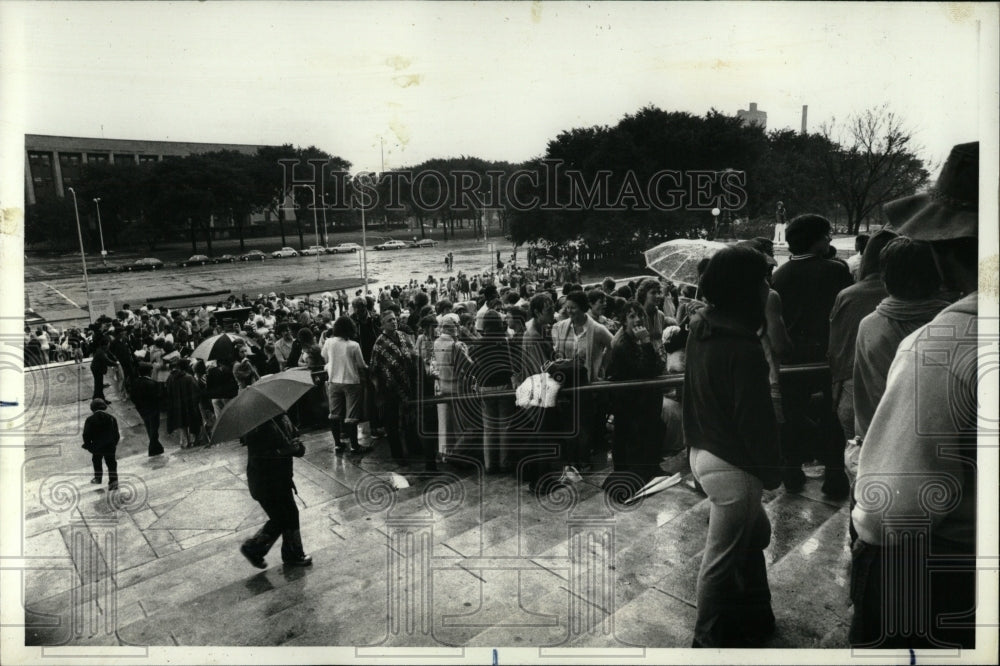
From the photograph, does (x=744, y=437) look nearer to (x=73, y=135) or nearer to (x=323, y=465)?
(x=323, y=465)

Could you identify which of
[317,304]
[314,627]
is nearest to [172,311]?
[317,304]

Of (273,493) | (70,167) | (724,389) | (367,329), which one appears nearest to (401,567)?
(273,493)

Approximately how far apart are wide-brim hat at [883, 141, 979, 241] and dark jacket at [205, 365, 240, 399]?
633 cm

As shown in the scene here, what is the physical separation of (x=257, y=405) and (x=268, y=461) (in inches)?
17.8

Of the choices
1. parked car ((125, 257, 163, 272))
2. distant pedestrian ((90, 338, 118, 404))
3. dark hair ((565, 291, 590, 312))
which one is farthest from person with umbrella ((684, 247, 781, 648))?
distant pedestrian ((90, 338, 118, 404))

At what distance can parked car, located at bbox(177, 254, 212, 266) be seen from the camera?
19.0 feet

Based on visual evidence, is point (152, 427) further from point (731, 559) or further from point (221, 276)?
point (731, 559)

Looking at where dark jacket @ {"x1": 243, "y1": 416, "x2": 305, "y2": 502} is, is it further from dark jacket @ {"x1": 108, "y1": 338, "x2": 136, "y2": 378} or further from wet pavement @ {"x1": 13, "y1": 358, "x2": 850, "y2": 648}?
dark jacket @ {"x1": 108, "y1": 338, "x2": 136, "y2": 378}

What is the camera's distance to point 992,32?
9.92 feet

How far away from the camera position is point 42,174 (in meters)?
4.00

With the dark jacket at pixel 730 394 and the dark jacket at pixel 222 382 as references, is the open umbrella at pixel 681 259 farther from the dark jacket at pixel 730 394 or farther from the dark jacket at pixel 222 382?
the dark jacket at pixel 222 382

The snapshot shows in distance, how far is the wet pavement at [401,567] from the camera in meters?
3.17

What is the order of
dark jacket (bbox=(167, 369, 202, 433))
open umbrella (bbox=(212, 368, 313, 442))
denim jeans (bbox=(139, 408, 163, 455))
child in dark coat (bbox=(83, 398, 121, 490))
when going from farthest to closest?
dark jacket (bbox=(167, 369, 202, 433)) → denim jeans (bbox=(139, 408, 163, 455)) → child in dark coat (bbox=(83, 398, 121, 490)) → open umbrella (bbox=(212, 368, 313, 442))

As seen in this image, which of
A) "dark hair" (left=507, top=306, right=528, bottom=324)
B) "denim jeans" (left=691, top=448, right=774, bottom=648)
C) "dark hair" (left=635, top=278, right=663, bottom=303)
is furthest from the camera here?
"dark hair" (left=635, top=278, right=663, bottom=303)
